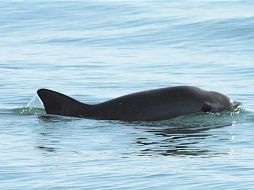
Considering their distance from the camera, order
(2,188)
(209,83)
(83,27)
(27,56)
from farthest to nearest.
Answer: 1. (83,27)
2. (27,56)
3. (209,83)
4. (2,188)

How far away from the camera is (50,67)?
2270cm

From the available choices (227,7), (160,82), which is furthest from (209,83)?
(227,7)

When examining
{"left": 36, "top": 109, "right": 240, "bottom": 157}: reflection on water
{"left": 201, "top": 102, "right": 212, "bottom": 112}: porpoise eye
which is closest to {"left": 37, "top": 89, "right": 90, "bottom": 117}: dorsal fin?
{"left": 36, "top": 109, "right": 240, "bottom": 157}: reflection on water

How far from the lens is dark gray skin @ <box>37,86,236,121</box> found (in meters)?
17.0

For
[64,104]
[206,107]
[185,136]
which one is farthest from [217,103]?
[64,104]

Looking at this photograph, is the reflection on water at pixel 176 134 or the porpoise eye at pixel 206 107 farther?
the porpoise eye at pixel 206 107

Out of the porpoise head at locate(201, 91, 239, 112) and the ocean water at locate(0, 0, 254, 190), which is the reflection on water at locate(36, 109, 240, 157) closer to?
the ocean water at locate(0, 0, 254, 190)

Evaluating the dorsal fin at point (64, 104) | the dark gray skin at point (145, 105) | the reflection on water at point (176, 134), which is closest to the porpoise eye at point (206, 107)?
the dark gray skin at point (145, 105)

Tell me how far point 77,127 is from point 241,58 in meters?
7.61

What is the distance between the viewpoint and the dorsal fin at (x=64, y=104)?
17172 mm

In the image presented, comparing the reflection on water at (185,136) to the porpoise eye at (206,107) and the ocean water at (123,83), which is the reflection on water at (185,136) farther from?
the porpoise eye at (206,107)

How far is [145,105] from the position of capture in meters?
17.1

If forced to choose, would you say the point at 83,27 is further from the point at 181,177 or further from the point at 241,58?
the point at 181,177

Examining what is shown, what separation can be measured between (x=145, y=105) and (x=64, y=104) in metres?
1.12
